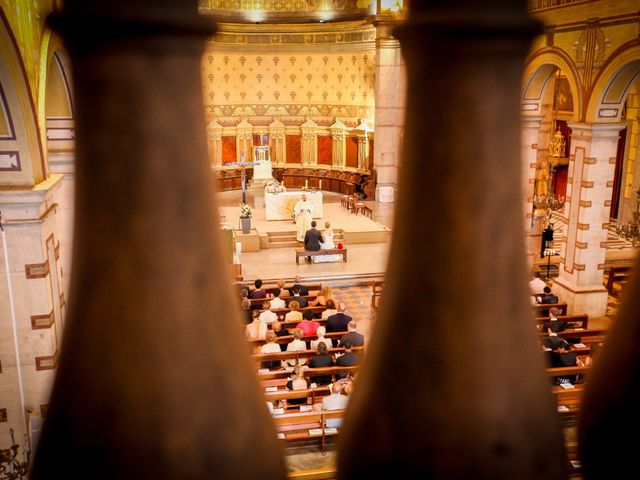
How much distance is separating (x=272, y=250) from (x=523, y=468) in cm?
1611

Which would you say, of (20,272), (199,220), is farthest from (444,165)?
(20,272)

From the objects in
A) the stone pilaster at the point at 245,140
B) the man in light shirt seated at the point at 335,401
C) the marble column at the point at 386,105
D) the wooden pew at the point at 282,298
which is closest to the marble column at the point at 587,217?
the wooden pew at the point at 282,298

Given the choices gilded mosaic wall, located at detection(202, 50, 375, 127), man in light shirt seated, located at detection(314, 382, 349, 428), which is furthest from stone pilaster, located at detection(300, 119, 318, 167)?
man in light shirt seated, located at detection(314, 382, 349, 428)

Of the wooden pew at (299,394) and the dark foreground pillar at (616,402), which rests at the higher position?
the dark foreground pillar at (616,402)

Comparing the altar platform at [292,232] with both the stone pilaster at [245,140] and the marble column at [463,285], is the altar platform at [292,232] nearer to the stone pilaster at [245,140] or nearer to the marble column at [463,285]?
the stone pilaster at [245,140]

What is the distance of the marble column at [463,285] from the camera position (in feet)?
2.40

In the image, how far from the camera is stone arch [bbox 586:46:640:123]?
32.7ft

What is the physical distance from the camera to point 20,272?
251 inches

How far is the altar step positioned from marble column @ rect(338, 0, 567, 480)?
16.2 meters

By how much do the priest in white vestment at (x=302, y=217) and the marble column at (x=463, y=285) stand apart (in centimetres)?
1608

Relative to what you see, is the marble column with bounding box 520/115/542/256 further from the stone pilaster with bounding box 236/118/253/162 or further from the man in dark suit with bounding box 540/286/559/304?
the stone pilaster with bounding box 236/118/253/162

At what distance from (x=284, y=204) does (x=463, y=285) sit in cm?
1828

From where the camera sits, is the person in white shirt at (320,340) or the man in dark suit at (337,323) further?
the man in dark suit at (337,323)

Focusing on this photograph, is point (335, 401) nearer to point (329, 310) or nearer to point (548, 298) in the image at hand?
point (329, 310)
